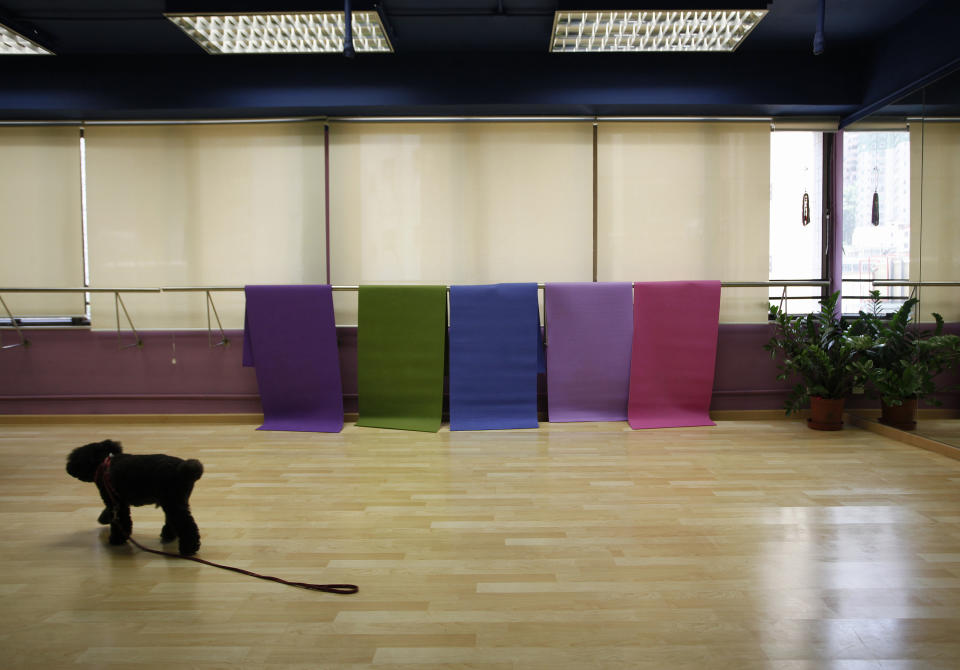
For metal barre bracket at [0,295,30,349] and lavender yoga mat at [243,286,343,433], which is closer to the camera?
lavender yoga mat at [243,286,343,433]

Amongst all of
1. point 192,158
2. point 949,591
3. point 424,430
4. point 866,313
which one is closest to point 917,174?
point 866,313

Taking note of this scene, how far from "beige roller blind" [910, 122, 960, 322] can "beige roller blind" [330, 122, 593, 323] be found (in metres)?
2.16

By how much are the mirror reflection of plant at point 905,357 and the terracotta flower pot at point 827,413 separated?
0.28 meters

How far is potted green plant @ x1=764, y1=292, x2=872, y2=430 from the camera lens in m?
4.15

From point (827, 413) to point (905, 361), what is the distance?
601mm

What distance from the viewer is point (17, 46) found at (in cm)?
392

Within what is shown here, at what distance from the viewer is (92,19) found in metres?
3.77

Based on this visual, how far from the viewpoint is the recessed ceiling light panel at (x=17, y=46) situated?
3689 millimetres

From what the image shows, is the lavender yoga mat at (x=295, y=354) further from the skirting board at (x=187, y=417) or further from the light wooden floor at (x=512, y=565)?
the light wooden floor at (x=512, y=565)

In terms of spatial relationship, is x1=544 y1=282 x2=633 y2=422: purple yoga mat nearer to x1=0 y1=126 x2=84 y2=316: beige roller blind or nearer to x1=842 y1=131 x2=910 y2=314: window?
x1=842 y1=131 x2=910 y2=314: window

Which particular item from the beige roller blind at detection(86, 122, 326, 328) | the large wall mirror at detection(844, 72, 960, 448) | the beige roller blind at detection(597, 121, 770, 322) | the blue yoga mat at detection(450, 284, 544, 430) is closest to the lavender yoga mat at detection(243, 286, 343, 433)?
the beige roller blind at detection(86, 122, 326, 328)

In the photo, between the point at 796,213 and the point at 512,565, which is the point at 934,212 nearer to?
the point at 796,213

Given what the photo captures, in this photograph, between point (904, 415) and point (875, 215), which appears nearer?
point (904, 415)

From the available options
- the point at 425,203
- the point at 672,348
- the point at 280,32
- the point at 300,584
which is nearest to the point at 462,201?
the point at 425,203
